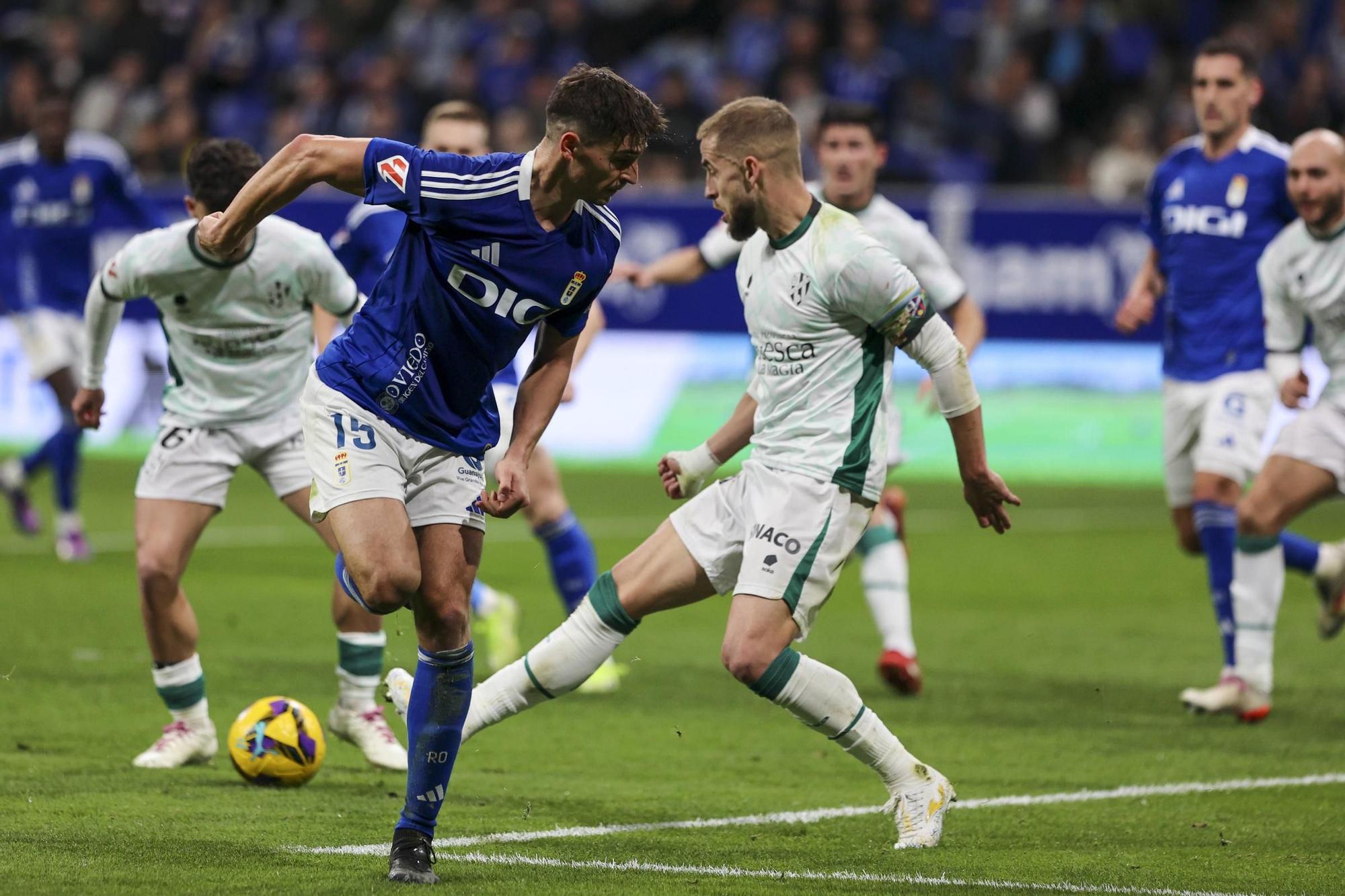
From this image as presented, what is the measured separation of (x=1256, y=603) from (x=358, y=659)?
3.78 metres

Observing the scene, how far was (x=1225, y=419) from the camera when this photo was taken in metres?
8.66

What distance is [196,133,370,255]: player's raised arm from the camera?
498 centimetres

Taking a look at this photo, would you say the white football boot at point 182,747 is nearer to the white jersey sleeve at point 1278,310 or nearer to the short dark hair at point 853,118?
the short dark hair at point 853,118

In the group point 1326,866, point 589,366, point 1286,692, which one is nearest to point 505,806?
point 1326,866

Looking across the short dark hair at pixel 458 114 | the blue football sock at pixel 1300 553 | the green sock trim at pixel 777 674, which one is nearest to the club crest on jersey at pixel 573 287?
the green sock trim at pixel 777 674

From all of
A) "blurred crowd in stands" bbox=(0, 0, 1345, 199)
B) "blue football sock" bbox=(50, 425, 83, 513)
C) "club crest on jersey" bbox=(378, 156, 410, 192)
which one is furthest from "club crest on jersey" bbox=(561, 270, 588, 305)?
"blurred crowd in stands" bbox=(0, 0, 1345, 199)

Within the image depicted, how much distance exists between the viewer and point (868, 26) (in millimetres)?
20234

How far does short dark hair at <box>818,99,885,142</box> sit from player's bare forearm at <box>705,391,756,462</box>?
257 cm

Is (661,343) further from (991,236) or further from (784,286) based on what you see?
(784,286)

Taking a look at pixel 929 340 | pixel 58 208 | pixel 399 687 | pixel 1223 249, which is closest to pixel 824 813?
pixel 399 687

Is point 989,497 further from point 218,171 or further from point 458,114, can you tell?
point 458,114

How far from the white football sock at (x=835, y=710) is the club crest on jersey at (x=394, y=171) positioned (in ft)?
5.72

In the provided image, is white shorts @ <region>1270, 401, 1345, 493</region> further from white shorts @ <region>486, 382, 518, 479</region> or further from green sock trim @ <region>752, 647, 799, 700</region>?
green sock trim @ <region>752, 647, 799, 700</region>

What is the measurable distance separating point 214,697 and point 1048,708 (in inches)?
136
